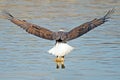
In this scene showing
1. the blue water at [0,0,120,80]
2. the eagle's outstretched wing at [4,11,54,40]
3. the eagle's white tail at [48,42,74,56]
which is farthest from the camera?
the blue water at [0,0,120,80]

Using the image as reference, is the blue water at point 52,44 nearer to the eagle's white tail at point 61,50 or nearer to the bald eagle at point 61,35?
the bald eagle at point 61,35

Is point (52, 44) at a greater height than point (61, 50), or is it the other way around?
point (52, 44)

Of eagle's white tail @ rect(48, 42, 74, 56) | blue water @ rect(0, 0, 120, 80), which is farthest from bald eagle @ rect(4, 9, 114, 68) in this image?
blue water @ rect(0, 0, 120, 80)

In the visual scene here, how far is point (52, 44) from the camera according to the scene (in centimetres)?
1454

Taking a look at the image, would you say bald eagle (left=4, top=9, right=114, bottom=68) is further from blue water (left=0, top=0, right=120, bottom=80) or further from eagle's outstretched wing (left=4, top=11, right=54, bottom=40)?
blue water (left=0, top=0, right=120, bottom=80)

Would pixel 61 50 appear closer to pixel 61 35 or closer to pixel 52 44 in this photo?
pixel 61 35

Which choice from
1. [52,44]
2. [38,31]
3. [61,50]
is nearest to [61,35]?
[61,50]

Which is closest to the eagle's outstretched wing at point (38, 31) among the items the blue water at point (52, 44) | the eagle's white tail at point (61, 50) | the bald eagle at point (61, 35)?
the bald eagle at point (61, 35)

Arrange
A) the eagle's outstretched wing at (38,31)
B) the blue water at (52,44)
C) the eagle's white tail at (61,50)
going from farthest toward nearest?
the blue water at (52,44)
the eagle's outstretched wing at (38,31)
the eagle's white tail at (61,50)

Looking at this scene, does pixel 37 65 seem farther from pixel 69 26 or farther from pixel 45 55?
pixel 69 26

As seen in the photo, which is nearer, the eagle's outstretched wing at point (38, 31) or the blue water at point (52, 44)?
the eagle's outstretched wing at point (38, 31)

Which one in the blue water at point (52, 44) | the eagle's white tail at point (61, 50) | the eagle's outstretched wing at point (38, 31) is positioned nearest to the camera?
the eagle's white tail at point (61, 50)

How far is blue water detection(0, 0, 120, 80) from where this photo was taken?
11680 mm

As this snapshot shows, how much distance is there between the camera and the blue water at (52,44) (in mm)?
11680
